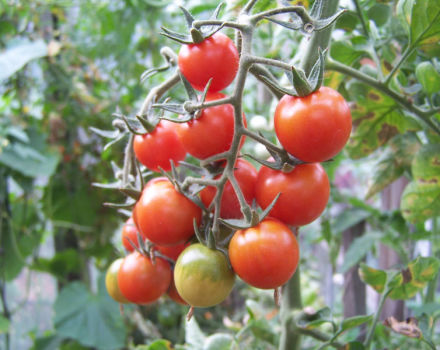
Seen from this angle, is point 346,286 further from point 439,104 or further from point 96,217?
point 96,217

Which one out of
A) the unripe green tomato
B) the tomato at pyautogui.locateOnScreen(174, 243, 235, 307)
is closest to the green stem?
the unripe green tomato

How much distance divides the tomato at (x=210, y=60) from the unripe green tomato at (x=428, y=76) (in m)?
0.24

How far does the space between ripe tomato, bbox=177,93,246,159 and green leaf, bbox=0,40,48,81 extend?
2.60 ft

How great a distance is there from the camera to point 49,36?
1.35 metres

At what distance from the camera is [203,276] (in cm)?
32

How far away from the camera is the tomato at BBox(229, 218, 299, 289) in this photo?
0.99ft

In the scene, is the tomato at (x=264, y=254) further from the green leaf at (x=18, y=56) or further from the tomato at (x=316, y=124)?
the green leaf at (x=18, y=56)

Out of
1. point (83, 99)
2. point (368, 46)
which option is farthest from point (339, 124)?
point (83, 99)

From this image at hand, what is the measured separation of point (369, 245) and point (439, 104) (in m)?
0.27

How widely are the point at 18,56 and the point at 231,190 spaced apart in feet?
3.00

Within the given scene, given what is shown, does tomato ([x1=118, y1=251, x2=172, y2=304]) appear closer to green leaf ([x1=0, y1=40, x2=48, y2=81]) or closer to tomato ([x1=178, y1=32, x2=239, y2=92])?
tomato ([x1=178, y1=32, x2=239, y2=92])

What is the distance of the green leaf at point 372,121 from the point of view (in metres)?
0.56

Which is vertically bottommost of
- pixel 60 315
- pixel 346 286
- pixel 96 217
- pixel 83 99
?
pixel 60 315

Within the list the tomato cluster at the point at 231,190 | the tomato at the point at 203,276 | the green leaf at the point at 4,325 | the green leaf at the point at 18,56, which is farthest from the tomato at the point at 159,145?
the green leaf at the point at 4,325
